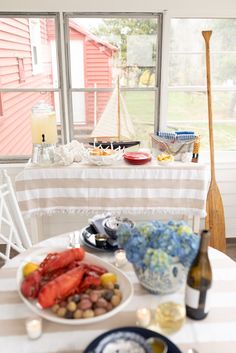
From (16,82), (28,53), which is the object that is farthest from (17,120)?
(28,53)

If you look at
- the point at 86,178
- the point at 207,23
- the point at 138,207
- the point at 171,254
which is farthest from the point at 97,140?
the point at 171,254

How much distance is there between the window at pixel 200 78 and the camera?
2.63 meters

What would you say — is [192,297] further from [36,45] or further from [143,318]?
[36,45]

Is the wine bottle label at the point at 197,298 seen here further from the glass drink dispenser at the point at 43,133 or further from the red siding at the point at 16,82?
the red siding at the point at 16,82

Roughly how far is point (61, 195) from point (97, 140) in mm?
640

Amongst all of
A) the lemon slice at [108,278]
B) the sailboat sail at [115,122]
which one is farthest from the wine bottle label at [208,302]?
the sailboat sail at [115,122]

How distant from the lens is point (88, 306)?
0.91m

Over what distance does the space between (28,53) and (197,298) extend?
2.50 metres

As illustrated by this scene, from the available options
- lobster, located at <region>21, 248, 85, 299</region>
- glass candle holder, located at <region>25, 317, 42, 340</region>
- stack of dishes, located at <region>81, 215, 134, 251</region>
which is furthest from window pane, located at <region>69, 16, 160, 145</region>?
glass candle holder, located at <region>25, 317, 42, 340</region>

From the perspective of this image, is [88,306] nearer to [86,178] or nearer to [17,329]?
[17,329]

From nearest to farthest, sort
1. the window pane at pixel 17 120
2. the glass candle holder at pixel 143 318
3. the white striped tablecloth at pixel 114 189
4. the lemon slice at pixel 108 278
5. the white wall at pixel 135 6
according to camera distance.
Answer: the glass candle holder at pixel 143 318 → the lemon slice at pixel 108 278 → the white striped tablecloth at pixel 114 189 → the white wall at pixel 135 6 → the window pane at pixel 17 120

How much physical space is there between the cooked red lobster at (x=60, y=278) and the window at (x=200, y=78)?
2.01m

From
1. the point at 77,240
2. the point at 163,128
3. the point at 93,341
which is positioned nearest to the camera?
the point at 93,341

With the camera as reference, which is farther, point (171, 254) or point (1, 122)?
point (1, 122)
